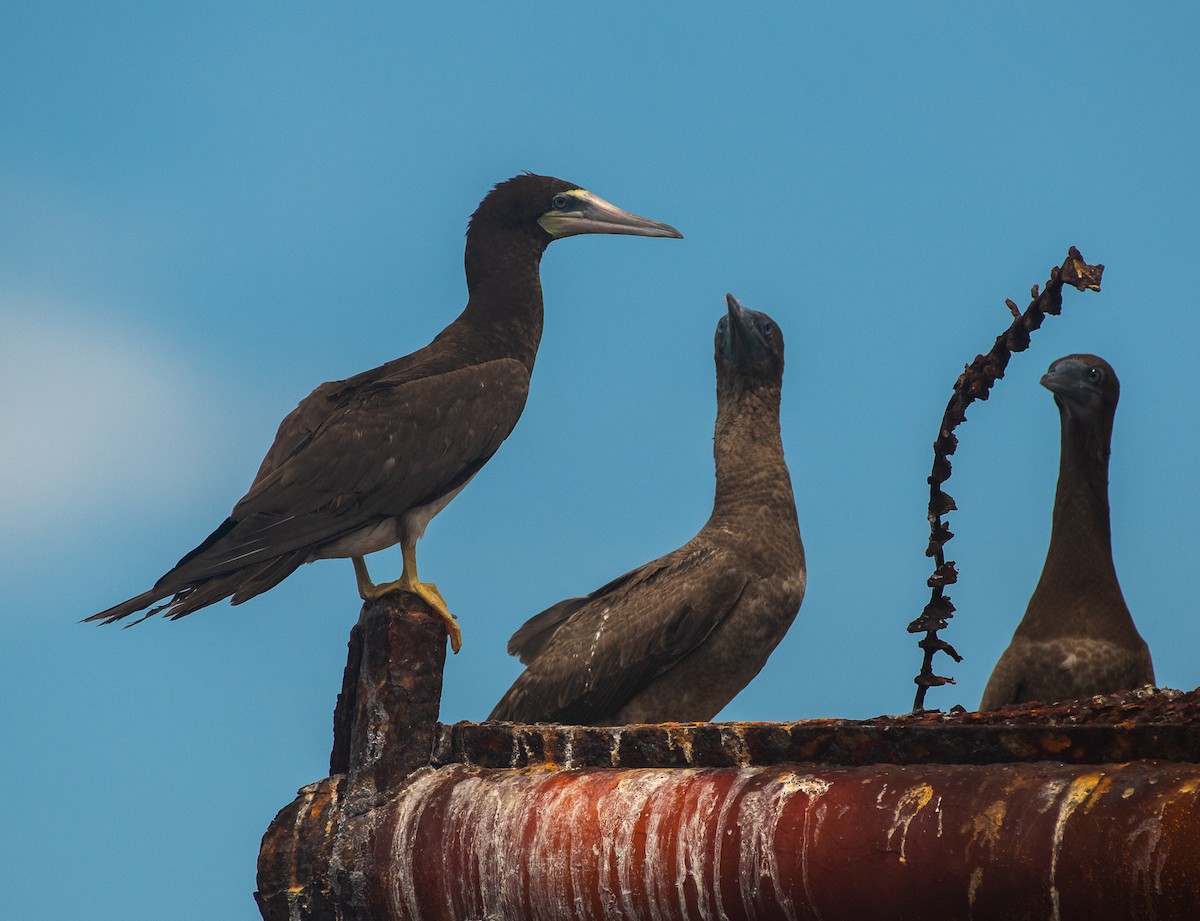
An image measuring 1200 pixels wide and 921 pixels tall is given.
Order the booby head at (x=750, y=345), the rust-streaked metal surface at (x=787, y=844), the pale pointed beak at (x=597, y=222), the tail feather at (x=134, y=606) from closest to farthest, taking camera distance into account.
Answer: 1. the rust-streaked metal surface at (x=787, y=844)
2. the tail feather at (x=134, y=606)
3. the booby head at (x=750, y=345)
4. the pale pointed beak at (x=597, y=222)

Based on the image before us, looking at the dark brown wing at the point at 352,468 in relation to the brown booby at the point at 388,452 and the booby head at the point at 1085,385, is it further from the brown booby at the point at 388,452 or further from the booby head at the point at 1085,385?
the booby head at the point at 1085,385

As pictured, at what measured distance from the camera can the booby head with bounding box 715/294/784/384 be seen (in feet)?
25.8

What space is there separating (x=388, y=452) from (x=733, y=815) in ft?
11.5

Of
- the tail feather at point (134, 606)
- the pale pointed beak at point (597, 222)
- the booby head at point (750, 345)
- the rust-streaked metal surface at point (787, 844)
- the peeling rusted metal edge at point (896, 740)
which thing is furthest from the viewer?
the pale pointed beak at point (597, 222)

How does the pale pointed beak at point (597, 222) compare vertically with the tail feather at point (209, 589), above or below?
above

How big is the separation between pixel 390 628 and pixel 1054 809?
2.76 meters

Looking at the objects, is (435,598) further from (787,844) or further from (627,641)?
(787,844)

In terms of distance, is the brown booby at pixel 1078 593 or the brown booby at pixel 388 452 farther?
the brown booby at pixel 388 452

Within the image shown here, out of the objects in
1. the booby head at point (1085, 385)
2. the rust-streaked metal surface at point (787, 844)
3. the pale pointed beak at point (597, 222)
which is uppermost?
the pale pointed beak at point (597, 222)

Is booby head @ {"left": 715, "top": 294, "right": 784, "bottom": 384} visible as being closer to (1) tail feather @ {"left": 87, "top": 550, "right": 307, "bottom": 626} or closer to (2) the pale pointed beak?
(2) the pale pointed beak

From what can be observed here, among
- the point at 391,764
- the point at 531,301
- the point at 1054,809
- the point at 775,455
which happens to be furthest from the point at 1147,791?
the point at 531,301

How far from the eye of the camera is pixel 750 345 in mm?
7895

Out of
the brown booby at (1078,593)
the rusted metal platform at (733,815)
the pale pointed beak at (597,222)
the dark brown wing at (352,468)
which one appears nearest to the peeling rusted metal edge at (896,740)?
the rusted metal platform at (733,815)

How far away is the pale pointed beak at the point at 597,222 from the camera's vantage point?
8258 millimetres
